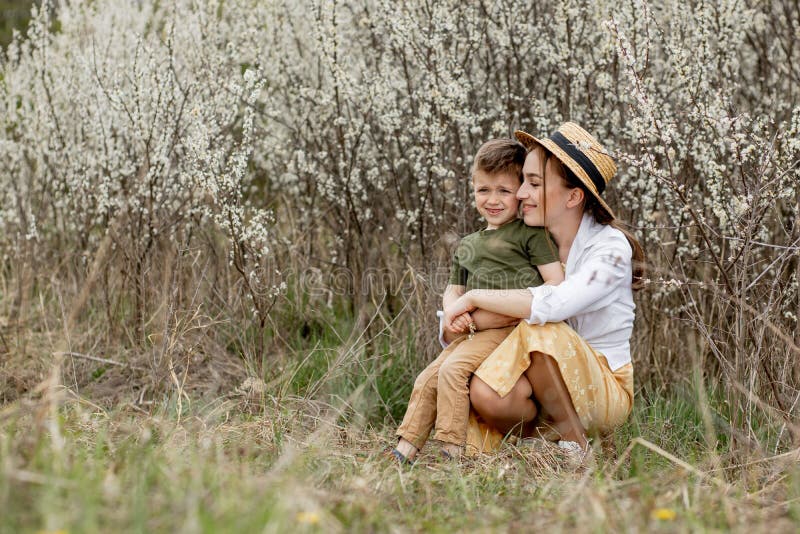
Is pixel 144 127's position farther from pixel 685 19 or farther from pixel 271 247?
pixel 685 19

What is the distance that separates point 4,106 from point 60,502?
418 cm

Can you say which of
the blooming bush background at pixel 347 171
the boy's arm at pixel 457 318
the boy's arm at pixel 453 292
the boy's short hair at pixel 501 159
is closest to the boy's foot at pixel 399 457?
the boy's arm at pixel 457 318

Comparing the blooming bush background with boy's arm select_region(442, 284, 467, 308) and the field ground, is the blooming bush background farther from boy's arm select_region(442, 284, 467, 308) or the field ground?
boy's arm select_region(442, 284, 467, 308)

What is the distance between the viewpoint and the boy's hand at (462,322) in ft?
10.0

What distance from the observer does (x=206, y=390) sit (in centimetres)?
389

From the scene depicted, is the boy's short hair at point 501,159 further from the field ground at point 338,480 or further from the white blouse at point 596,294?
the field ground at point 338,480

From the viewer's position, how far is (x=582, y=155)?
3041 millimetres

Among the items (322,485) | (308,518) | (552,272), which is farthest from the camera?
(552,272)

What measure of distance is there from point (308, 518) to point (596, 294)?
141 centimetres

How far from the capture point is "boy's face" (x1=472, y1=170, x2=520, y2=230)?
10.3 ft

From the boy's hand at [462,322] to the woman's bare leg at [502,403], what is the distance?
0.59ft

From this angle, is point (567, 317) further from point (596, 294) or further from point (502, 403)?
point (502, 403)

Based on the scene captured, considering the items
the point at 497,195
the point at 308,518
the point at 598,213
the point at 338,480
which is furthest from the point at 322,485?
the point at 598,213

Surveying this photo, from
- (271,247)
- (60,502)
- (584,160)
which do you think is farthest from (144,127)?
(60,502)
